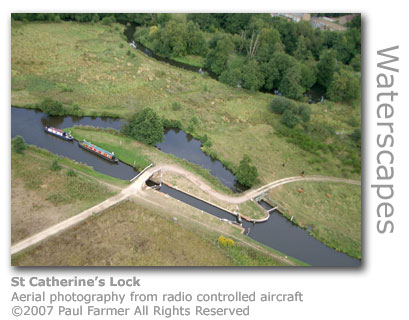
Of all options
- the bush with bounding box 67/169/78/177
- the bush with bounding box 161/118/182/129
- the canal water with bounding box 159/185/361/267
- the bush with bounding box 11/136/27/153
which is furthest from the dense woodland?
the bush with bounding box 67/169/78/177

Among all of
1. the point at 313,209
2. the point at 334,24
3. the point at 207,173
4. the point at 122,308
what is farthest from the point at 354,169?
the point at 334,24

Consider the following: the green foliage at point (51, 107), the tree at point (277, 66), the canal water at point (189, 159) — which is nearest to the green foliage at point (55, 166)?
the canal water at point (189, 159)

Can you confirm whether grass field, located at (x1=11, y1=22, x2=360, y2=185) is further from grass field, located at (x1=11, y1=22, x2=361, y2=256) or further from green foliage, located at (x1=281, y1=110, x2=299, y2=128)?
green foliage, located at (x1=281, y1=110, x2=299, y2=128)

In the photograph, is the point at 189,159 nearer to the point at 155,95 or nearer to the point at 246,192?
the point at 246,192

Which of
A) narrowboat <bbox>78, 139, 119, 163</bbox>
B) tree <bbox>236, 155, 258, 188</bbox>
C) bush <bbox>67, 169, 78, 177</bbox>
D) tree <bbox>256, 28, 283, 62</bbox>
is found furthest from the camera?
tree <bbox>256, 28, 283, 62</bbox>

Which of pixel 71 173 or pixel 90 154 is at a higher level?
pixel 90 154

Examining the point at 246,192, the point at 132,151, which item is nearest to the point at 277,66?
the point at 246,192

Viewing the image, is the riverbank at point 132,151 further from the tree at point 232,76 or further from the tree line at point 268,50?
the tree line at point 268,50
